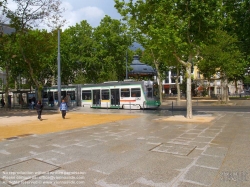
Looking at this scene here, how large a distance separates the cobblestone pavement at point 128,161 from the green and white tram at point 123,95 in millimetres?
14681

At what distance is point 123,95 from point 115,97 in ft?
4.13

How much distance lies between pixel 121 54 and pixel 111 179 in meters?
36.3

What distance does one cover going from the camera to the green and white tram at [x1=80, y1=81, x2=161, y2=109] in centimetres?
2369

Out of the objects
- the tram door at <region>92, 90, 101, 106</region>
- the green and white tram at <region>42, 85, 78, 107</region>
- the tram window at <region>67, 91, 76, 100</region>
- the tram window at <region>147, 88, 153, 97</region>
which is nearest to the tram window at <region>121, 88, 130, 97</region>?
the tram window at <region>147, 88, 153, 97</region>

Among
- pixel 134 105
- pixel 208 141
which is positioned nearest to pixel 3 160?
pixel 208 141

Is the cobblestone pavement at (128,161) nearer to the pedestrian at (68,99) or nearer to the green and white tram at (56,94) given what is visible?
the pedestrian at (68,99)

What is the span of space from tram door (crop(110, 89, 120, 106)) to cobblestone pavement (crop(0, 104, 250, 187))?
1658 cm

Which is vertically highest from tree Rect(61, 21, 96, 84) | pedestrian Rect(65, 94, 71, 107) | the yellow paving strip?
tree Rect(61, 21, 96, 84)

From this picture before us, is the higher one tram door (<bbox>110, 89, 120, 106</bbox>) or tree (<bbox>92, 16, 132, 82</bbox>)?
tree (<bbox>92, 16, 132, 82</bbox>)

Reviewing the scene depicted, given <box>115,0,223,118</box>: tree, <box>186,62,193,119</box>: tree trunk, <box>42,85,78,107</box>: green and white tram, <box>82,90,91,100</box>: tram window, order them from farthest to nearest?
<box>42,85,78,107</box>: green and white tram → <box>82,90,91,100</box>: tram window → <box>186,62,193,119</box>: tree trunk → <box>115,0,223,118</box>: tree

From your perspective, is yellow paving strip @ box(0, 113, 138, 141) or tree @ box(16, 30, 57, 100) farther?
tree @ box(16, 30, 57, 100)

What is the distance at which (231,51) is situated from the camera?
29078 millimetres

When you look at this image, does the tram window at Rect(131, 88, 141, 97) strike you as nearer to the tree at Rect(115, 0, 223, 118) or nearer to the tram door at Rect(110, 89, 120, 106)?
the tram door at Rect(110, 89, 120, 106)

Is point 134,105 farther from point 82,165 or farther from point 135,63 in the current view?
point 135,63
